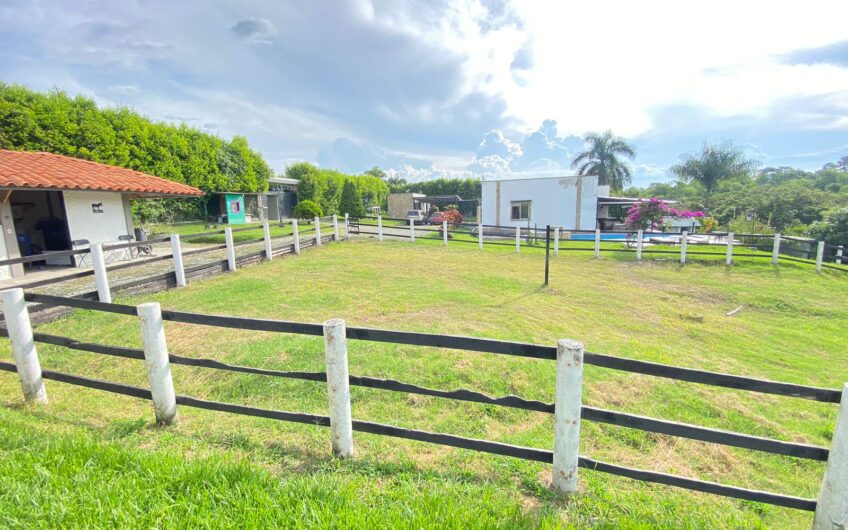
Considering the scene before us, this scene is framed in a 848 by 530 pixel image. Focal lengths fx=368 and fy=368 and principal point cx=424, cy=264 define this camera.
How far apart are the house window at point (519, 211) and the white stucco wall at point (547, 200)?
0.22 meters

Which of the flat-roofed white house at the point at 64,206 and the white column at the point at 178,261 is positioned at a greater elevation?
the flat-roofed white house at the point at 64,206

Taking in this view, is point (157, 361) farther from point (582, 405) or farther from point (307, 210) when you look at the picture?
point (307, 210)

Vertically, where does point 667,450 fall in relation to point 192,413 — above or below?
below

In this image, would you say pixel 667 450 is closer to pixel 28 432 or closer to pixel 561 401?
pixel 561 401

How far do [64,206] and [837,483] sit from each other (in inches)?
575

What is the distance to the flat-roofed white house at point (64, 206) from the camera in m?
9.27

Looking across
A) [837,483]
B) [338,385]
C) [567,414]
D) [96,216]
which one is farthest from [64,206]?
[837,483]

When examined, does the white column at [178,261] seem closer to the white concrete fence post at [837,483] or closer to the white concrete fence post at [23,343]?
the white concrete fence post at [23,343]

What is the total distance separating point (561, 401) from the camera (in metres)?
2.14

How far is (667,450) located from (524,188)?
23020 millimetres

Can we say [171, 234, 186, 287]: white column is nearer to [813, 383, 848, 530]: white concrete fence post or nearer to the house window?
[813, 383, 848, 530]: white concrete fence post

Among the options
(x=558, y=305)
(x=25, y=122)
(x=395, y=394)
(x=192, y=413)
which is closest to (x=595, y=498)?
(x=395, y=394)

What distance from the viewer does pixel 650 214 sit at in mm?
19812

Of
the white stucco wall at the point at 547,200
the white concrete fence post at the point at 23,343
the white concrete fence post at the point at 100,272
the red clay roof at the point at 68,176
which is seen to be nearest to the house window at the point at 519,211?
the white stucco wall at the point at 547,200
